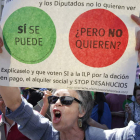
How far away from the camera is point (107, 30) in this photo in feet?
4.26

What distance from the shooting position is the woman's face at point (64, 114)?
1.62 meters

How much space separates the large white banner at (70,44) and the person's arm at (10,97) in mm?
190

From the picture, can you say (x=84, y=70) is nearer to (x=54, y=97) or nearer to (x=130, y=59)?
(x=130, y=59)

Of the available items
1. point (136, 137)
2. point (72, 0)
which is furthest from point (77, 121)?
point (72, 0)

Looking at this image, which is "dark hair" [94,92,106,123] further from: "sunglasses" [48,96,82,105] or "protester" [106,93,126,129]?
"sunglasses" [48,96,82,105]

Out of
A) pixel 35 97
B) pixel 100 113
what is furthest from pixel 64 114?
pixel 35 97

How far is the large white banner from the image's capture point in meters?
1.29

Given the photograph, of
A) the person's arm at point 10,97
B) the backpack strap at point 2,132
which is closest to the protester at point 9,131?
the backpack strap at point 2,132

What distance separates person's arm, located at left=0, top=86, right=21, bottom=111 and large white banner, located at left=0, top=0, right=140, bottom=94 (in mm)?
190

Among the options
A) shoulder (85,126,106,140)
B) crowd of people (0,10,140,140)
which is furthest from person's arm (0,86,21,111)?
shoulder (85,126,106,140)

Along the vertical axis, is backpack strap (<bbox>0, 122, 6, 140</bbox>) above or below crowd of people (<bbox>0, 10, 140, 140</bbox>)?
below

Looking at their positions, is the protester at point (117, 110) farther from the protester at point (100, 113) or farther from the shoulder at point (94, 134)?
the shoulder at point (94, 134)

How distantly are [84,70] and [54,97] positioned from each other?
46 centimetres

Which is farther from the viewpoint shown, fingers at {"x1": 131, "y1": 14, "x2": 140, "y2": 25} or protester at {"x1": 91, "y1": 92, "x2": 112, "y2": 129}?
protester at {"x1": 91, "y1": 92, "x2": 112, "y2": 129}
